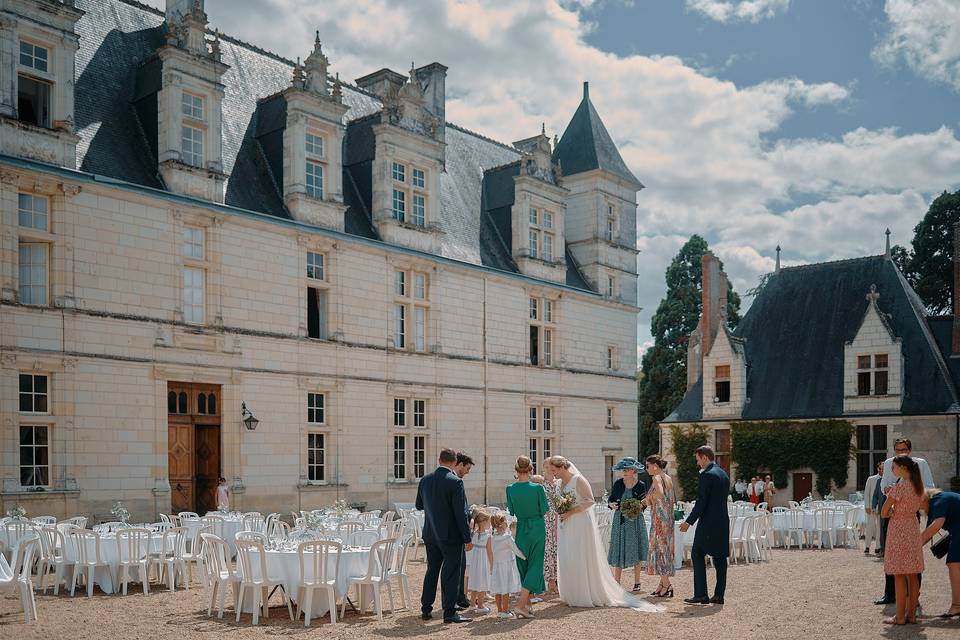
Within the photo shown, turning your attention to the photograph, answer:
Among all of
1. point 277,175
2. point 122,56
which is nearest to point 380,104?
point 277,175

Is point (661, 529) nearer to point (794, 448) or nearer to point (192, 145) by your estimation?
point (192, 145)

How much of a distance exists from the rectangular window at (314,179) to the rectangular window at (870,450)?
52.7 ft

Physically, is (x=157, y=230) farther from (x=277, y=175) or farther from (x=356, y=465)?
(x=356, y=465)

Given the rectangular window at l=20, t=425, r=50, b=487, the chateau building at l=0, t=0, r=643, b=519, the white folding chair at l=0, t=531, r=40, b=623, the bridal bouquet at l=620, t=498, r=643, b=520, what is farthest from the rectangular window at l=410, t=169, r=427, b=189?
the white folding chair at l=0, t=531, r=40, b=623

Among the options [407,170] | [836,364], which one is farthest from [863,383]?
[407,170]

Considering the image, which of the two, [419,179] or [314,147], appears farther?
[419,179]

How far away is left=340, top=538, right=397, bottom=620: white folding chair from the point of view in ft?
30.4

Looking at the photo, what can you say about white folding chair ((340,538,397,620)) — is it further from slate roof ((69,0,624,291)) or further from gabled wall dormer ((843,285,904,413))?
gabled wall dormer ((843,285,904,413))

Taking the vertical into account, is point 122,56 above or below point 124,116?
above

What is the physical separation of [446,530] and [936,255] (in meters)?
32.8

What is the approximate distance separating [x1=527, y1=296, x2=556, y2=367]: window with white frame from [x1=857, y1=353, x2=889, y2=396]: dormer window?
28.4 feet

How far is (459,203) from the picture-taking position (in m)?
25.2

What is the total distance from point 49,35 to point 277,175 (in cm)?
543

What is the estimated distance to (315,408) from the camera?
1950 cm
